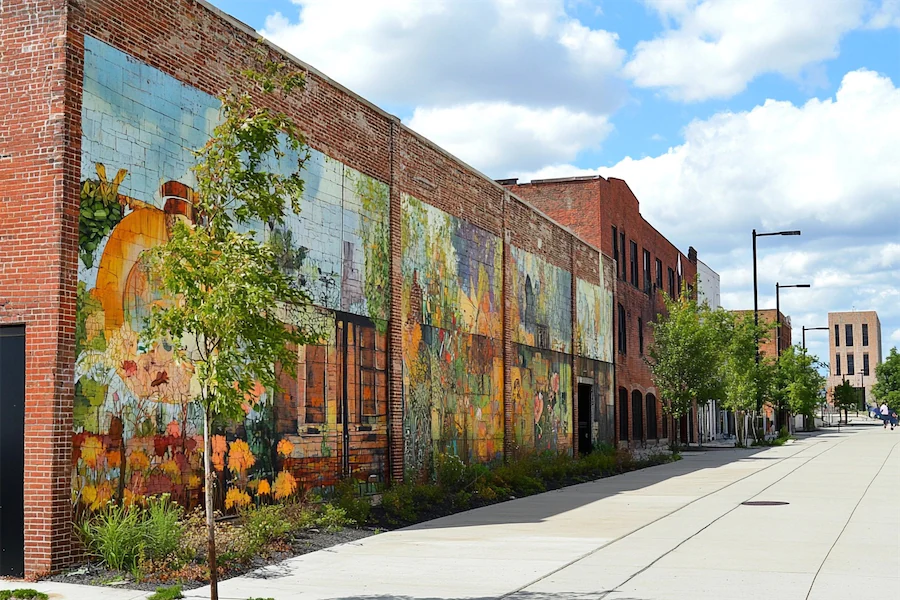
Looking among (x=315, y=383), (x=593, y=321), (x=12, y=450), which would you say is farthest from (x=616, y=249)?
(x=12, y=450)

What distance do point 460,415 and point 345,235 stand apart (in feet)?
22.3

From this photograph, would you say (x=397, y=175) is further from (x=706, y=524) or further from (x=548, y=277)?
(x=548, y=277)

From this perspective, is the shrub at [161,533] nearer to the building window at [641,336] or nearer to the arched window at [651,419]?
the building window at [641,336]

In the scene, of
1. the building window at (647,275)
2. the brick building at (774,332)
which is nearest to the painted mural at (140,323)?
the building window at (647,275)

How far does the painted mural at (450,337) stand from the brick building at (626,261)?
13492mm

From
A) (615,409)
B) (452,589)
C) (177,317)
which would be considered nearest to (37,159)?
(177,317)

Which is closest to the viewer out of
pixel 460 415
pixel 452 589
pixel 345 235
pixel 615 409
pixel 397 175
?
pixel 452 589

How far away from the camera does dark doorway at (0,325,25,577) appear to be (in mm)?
11719

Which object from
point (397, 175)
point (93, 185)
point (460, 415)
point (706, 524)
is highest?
point (397, 175)

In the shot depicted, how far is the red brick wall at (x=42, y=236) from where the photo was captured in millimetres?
11680

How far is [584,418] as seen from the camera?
36.1m

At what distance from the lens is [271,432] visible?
52.7ft

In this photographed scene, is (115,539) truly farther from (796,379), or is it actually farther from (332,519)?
(796,379)

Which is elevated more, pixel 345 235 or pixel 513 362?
pixel 345 235
